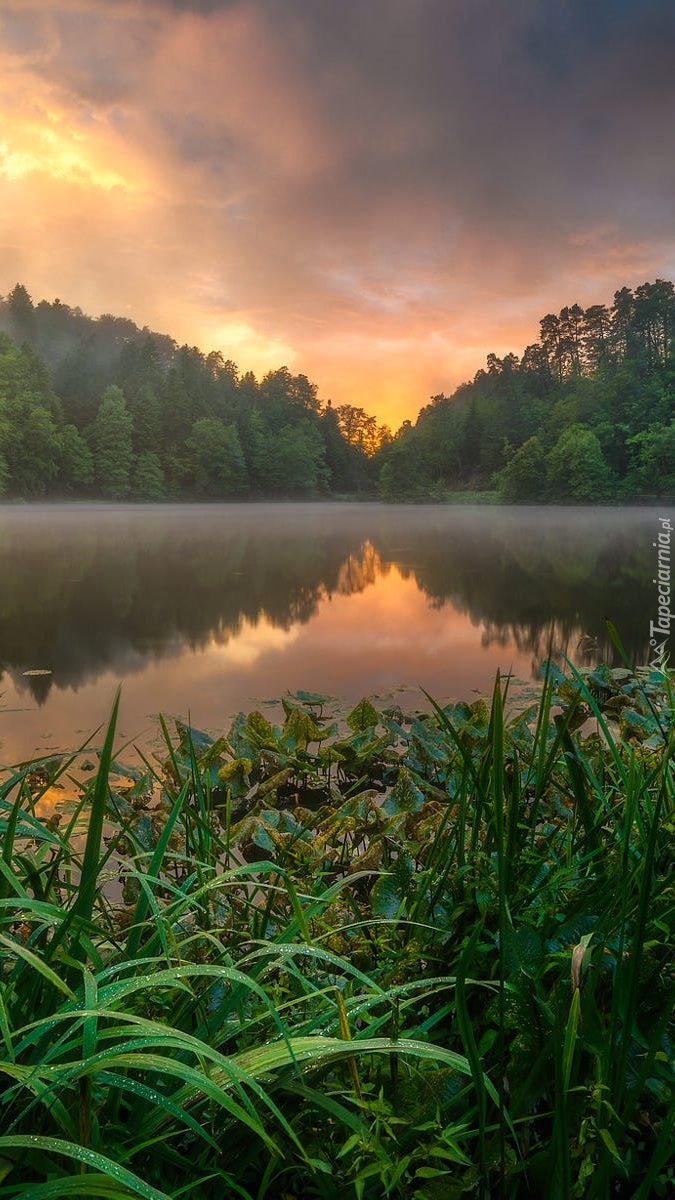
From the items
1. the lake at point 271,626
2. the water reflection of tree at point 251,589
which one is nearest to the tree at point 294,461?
the water reflection of tree at point 251,589

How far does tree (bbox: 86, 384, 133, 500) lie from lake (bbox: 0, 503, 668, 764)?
3627cm

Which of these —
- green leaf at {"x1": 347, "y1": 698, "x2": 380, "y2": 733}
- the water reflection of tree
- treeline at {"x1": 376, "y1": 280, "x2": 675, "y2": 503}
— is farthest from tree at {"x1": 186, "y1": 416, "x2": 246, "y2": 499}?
green leaf at {"x1": 347, "y1": 698, "x2": 380, "y2": 733}

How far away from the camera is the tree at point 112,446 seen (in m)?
49.6

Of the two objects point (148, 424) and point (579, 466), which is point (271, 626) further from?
point (148, 424)

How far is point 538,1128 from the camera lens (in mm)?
1054

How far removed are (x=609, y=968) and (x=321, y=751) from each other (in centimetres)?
Answer: 210

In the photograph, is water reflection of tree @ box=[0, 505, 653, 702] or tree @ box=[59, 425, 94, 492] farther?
tree @ box=[59, 425, 94, 492]

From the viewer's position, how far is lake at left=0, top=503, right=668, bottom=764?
4758mm

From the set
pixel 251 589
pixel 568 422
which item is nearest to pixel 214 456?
pixel 568 422

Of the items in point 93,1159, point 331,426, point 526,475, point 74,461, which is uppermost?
point 331,426

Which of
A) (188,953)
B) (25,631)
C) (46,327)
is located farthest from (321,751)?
(46,327)

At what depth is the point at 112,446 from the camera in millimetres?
49625

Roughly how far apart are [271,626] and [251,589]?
278 cm

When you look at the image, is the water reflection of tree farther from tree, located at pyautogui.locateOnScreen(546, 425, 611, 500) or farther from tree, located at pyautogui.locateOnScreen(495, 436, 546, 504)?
tree, located at pyautogui.locateOnScreen(495, 436, 546, 504)
